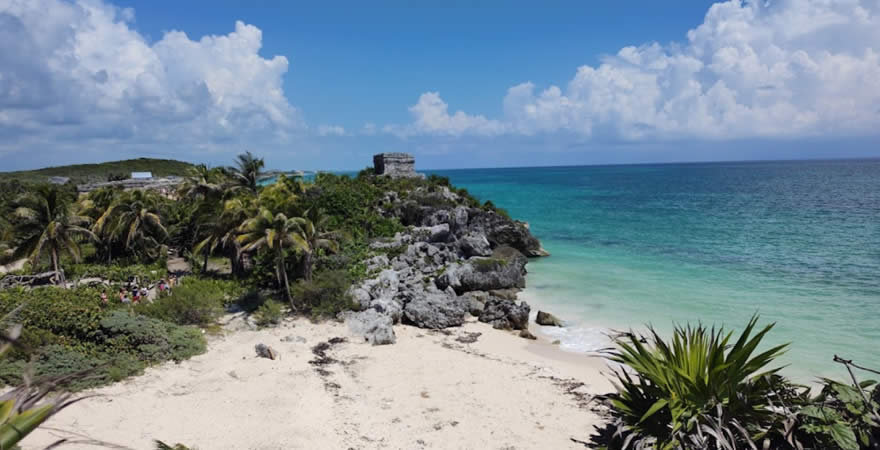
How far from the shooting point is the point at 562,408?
34.1 feet

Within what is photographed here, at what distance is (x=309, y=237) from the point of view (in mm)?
17328

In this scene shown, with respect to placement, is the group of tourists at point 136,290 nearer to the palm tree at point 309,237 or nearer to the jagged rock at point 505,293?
the palm tree at point 309,237

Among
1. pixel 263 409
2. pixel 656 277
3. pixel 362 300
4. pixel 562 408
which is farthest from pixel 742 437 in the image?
pixel 656 277

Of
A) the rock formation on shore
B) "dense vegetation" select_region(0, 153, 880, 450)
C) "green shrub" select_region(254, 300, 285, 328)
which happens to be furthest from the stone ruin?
"green shrub" select_region(254, 300, 285, 328)

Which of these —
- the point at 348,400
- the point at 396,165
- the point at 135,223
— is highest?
Result: the point at 396,165

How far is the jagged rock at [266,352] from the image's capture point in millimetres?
12602

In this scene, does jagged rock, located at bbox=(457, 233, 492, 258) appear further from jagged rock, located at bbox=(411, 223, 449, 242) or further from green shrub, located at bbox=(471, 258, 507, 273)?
green shrub, located at bbox=(471, 258, 507, 273)

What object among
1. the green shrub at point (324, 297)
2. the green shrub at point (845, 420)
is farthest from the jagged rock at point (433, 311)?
the green shrub at point (845, 420)

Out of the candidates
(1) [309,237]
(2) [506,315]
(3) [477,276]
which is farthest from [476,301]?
(1) [309,237]

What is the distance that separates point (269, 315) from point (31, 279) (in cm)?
1235

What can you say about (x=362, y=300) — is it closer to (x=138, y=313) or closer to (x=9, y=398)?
(x=138, y=313)

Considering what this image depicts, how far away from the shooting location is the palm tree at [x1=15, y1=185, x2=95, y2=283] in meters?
17.7

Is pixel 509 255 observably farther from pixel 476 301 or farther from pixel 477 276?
pixel 476 301

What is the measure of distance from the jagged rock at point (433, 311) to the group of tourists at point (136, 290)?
28.6 feet
